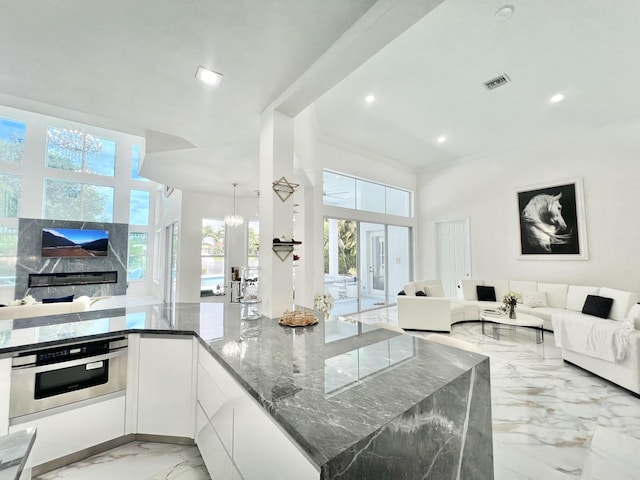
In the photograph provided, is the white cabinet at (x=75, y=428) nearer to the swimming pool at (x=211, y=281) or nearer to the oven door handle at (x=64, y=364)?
the oven door handle at (x=64, y=364)

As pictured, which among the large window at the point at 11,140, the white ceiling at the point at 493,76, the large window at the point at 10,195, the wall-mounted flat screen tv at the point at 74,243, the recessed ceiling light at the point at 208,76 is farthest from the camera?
the wall-mounted flat screen tv at the point at 74,243

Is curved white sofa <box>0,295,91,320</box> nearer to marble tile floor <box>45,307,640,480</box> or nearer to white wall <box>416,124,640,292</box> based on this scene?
marble tile floor <box>45,307,640,480</box>

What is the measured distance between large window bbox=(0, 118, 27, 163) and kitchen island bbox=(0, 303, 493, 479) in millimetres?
8413

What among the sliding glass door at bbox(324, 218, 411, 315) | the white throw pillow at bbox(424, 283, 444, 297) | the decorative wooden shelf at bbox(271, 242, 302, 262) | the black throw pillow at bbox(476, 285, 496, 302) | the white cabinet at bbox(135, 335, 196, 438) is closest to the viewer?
the white cabinet at bbox(135, 335, 196, 438)

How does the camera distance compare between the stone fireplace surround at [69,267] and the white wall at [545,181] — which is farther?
the stone fireplace surround at [69,267]

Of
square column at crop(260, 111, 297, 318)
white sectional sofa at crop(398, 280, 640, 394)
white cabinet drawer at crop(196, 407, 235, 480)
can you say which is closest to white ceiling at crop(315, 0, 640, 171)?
square column at crop(260, 111, 297, 318)

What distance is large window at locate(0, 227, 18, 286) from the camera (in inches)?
273

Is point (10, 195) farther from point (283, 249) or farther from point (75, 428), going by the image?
point (283, 249)

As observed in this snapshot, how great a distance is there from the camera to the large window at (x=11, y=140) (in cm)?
709

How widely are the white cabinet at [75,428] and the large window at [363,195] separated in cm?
413

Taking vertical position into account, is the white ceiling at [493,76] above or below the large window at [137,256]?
above

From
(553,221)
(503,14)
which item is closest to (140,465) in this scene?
(503,14)

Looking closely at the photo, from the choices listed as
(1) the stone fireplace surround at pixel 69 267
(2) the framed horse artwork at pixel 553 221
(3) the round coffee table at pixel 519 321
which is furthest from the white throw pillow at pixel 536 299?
(1) the stone fireplace surround at pixel 69 267

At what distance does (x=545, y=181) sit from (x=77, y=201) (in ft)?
39.2
